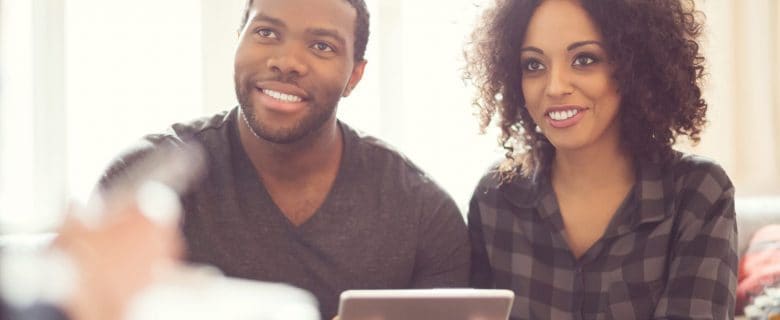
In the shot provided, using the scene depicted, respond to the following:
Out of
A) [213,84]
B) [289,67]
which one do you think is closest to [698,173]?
[289,67]

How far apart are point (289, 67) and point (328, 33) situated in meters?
0.12

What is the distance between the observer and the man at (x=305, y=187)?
183cm

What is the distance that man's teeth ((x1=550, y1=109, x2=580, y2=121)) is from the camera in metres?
1.85

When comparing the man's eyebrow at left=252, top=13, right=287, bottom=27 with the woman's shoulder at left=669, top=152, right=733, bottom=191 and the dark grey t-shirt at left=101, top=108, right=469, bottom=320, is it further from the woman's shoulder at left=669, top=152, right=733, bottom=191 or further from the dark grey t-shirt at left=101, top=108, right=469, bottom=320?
the woman's shoulder at left=669, top=152, right=733, bottom=191

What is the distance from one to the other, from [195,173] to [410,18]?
1360 mm

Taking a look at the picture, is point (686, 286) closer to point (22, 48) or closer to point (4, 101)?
point (4, 101)

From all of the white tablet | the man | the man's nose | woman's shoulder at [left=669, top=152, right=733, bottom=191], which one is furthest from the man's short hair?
the white tablet

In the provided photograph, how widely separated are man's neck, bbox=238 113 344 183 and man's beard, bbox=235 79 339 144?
0.14ft

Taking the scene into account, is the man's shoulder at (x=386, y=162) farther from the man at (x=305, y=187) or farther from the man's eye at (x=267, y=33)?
the man's eye at (x=267, y=33)

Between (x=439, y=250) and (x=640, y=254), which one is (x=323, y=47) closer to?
(x=439, y=250)

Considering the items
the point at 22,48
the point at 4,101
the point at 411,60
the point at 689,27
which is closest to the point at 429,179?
Answer: the point at 689,27

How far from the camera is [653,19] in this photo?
1.94 meters

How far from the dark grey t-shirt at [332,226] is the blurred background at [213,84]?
0.37m

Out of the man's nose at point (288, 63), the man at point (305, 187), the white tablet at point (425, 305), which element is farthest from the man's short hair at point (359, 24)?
the white tablet at point (425, 305)
